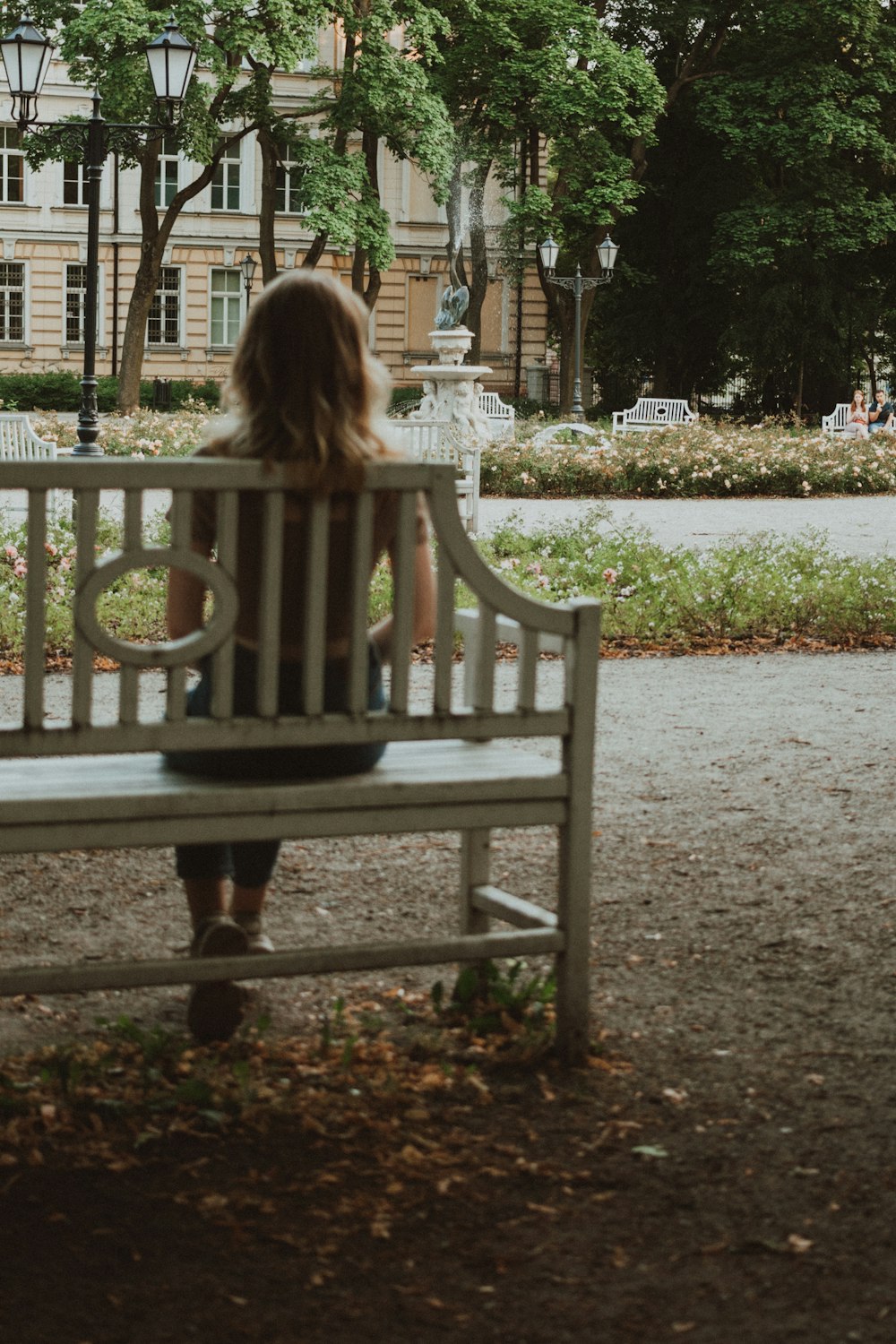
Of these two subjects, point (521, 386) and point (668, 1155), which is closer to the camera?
point (668, 1155)

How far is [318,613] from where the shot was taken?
282cm

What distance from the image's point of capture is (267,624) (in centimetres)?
279

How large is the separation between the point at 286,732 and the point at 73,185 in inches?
1778

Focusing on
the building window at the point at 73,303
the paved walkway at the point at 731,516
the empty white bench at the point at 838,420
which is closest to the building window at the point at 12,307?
the building window at the point at 73,303

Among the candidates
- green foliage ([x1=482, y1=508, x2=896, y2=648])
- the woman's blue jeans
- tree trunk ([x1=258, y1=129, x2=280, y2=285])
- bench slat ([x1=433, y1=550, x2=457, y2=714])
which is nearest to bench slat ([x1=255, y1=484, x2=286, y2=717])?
the woman's blue jeans

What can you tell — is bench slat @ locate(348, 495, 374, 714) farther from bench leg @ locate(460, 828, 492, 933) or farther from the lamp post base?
the lamp post base

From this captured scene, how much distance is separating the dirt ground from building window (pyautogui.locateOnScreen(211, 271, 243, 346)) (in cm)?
4325

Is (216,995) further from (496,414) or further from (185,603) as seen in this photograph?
(496,414)

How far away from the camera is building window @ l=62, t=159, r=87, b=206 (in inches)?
1757

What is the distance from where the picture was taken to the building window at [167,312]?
46000 mm

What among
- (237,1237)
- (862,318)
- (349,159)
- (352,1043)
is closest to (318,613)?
(352,1043)

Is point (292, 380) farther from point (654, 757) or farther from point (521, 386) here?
point (521, 386)

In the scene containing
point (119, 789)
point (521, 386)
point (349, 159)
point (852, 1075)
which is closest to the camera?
point (119, 789)

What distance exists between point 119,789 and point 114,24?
29147 millimetres
